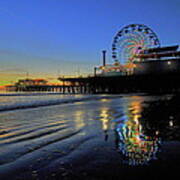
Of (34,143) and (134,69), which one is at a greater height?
(134,69)

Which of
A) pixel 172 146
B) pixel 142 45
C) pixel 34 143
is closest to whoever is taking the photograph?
pixel 172 146

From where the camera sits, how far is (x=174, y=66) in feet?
171

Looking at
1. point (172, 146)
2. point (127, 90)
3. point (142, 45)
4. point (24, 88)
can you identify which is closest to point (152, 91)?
point (127, 90)

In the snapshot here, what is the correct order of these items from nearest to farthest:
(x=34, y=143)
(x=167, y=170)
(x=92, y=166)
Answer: (x=167, y=170) < (x=92, y=166) < (x=34, y=143)

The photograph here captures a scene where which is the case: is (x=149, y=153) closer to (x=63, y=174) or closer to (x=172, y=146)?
(x=172, y=146)

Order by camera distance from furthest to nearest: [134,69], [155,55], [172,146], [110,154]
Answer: [134,69]
[155,55]
[172,146]
[110,154]

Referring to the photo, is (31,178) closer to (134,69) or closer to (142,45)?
(142,45)

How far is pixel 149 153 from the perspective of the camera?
12.2 ft

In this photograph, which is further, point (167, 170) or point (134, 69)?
point (134, 69)

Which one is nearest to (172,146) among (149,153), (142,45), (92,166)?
(149,153)

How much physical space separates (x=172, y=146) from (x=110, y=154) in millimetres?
1353

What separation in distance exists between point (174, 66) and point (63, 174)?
54.1 m

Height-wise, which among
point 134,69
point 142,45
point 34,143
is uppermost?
point 142,45

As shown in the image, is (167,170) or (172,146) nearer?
(167,170)
